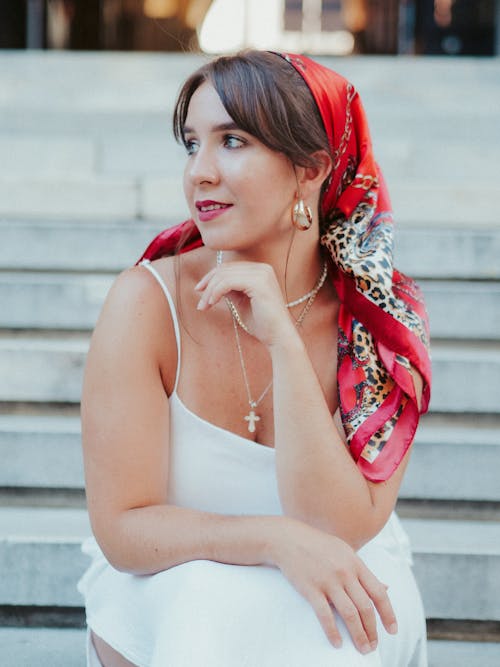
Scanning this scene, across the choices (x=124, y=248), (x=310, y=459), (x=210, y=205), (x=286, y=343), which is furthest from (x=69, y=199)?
(x=310, y=459)

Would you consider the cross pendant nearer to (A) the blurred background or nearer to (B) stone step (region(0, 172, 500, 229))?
(B) stone step (region(0, 172, 500, 229))

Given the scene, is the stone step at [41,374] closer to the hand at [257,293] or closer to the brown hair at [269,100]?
the hand at [257,293]

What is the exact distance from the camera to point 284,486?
1603mm

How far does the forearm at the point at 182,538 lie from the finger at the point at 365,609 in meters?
0.15

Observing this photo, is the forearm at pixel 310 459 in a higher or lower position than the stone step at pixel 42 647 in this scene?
higher

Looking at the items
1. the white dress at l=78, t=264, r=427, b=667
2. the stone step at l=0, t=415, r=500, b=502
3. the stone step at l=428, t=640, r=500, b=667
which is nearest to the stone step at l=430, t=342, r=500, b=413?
the stone step at l=0, t=415, r=500, b=502

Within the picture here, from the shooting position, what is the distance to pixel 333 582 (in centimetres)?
146

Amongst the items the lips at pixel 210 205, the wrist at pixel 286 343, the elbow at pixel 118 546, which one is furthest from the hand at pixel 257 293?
the elbow at pixel 118 546

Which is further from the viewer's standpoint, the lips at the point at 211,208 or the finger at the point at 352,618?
the lips at the point at 211,208

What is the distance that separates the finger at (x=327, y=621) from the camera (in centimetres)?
143

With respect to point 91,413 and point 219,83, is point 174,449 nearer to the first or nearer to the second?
point 91,413

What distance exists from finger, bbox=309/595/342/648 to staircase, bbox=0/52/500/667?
0.85 metres

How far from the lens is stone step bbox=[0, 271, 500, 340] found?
120 inches

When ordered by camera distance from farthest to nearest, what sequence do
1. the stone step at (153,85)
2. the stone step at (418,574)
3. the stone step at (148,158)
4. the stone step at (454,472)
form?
the stone step at (153,85) → the stone step at (148,158) → the stone step at (454,472) → the stone step at (418,574)
